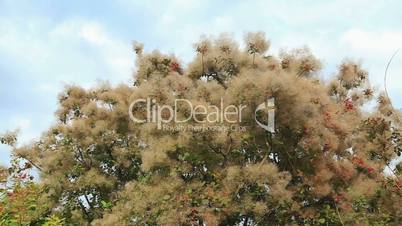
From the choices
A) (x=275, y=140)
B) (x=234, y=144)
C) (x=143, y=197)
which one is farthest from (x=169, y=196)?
(x=275, y=140)

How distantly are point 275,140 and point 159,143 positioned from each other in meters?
2.01

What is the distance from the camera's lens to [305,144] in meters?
10.3

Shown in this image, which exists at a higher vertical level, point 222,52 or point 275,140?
point 222,52

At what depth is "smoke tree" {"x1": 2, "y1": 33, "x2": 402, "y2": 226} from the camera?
962 centimetres

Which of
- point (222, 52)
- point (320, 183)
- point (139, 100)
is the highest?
point (222, 52)

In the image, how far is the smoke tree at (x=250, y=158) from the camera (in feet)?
31.6

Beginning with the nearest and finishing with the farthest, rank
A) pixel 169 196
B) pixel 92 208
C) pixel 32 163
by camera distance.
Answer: pixel 169 196
pixel 92 208
pixel 32 163

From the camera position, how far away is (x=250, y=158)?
10.6 metres

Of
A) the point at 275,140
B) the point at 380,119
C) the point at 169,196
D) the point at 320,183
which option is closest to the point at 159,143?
the point at 169,196

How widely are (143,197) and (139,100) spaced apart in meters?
2.05

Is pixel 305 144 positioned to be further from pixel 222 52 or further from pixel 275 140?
pixel 222 52

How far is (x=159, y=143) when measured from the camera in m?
10.0

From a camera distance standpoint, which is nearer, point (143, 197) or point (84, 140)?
point (143, 197)

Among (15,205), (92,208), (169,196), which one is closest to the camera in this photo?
(15,205)
